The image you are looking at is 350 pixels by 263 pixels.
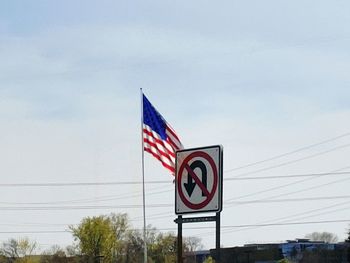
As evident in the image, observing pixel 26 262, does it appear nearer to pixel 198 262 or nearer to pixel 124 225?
pixel 124 225

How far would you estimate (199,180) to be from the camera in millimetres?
9016

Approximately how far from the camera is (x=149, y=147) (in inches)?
528

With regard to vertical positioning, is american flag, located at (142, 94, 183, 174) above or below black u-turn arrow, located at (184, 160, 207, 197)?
above

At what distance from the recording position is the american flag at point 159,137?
12.3 metres

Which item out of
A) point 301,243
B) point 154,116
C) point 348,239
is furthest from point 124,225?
point 154,116

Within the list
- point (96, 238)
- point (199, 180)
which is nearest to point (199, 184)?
point (199, 180)

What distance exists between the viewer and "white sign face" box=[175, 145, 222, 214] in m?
8.83

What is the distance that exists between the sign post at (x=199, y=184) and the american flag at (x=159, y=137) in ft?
8.12

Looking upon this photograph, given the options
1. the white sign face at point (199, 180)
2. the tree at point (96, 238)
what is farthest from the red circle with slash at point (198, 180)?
the tree at point (96, 238)

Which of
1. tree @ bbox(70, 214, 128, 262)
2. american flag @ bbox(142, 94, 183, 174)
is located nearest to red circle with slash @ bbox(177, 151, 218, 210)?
american flag @ bbox(142, 94, 183, 174)

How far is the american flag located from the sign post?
8.12 feet

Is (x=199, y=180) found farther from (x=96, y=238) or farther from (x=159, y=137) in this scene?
(x=96, y=238)

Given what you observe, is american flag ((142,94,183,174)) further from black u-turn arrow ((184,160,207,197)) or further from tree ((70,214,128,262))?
tree ((70,214,128,262))

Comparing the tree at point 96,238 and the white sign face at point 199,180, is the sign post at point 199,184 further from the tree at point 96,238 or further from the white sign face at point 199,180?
the tree at point 96,238
